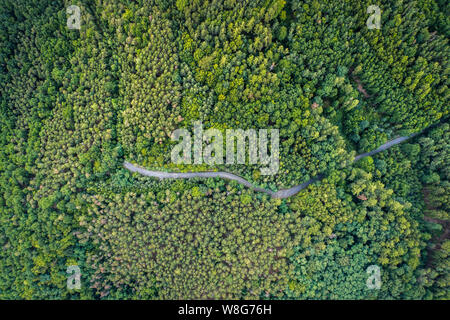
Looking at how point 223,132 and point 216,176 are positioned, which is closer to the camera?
point 223,132

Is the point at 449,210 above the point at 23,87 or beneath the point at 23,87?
beneath

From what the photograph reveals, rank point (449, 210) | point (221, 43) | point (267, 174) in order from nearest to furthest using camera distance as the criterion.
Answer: point (221, 43)
point (267, 174)
point (449, 210)

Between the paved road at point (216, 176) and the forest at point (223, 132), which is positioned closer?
the forest at point (223, 132)

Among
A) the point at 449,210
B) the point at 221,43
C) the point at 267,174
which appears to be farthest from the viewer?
the point at 449,210

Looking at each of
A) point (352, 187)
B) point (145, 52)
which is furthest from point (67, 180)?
point (352, 187)

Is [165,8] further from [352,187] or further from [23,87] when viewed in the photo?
[352,187]

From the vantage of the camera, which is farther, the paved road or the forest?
the paved road

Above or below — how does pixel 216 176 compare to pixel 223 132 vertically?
below

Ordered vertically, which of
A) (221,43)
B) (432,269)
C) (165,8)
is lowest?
(432,269)
